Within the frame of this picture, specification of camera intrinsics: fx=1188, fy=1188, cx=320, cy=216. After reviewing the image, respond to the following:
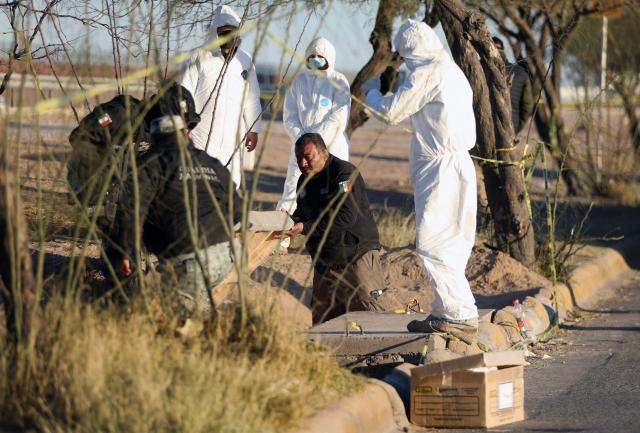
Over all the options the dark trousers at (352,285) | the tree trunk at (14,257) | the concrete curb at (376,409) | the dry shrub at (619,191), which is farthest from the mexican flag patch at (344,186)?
the dry shrub at (619,191)

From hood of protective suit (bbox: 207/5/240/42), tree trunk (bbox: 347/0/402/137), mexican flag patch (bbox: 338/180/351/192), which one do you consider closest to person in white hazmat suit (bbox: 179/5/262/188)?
hood of protective suit (bbox: 207/5/240/42)

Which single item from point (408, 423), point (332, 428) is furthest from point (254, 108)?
point (332, 428)

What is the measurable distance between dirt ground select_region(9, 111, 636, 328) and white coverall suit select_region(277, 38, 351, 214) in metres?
0.36

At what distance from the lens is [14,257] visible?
5641mm

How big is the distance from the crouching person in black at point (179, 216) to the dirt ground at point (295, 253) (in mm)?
328

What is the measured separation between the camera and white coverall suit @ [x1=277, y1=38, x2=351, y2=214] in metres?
10.4

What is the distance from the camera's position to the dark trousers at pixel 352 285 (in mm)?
8547

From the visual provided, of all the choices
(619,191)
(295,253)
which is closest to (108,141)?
(295,253)

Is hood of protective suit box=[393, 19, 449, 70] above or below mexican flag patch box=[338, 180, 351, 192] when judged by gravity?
above

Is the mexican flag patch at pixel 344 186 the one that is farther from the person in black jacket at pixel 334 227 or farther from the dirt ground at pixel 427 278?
the dirt ground at pixel 427 278

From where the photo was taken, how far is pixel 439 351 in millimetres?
7512

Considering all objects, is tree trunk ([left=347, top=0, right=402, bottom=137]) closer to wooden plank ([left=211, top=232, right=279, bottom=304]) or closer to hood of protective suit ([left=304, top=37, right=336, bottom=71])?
hood of protective suit ([left=304, top=37, right=336, bottom=71])

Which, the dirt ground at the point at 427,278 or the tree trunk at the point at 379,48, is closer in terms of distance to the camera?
the dirt ground at the point at 427,278

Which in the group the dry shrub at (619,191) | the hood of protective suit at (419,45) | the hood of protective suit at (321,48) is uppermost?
the hood of protective suit at (419,45)
